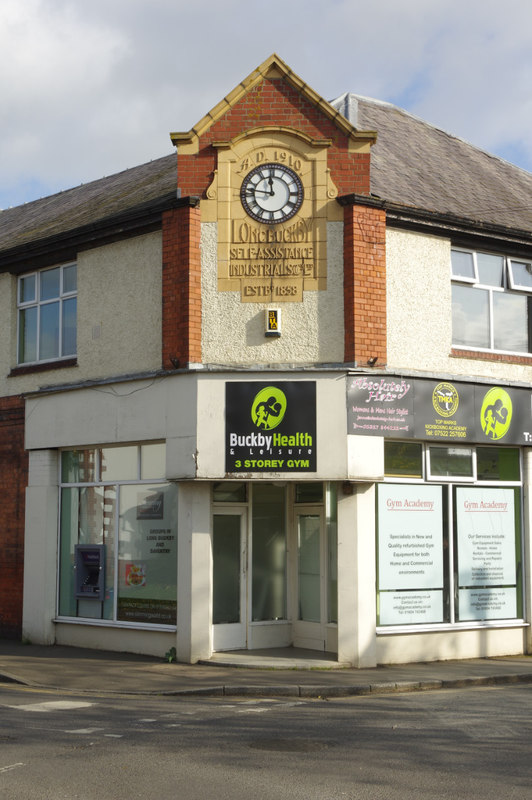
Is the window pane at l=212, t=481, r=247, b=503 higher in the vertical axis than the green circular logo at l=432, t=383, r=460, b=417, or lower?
lower

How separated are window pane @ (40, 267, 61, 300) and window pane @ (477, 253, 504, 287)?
7261 millimetres

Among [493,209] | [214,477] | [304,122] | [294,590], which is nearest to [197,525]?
[214,477]

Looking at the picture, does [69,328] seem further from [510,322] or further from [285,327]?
[510,322]

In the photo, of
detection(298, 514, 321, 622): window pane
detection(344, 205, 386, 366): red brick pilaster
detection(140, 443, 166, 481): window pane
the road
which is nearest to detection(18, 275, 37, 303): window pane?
detection(140, 443, 166, 481): window pane

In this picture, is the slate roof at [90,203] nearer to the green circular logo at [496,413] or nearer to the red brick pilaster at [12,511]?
the red brick pilaster at [12,511]

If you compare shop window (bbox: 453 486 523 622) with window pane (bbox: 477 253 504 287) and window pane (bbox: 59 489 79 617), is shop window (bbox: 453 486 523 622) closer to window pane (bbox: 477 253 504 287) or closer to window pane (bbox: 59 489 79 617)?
window pane (bbox: 477 253 504 287)

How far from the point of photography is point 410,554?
46.6 feet

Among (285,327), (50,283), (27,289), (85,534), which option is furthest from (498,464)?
(27,289)

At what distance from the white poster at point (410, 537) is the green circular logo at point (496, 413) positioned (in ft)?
4.20

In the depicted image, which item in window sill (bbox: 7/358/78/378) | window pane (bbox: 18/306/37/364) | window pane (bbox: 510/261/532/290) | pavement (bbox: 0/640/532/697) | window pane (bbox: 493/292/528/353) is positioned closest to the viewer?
pavement (bbox: 0/640/532/697)

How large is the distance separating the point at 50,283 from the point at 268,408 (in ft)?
18.1

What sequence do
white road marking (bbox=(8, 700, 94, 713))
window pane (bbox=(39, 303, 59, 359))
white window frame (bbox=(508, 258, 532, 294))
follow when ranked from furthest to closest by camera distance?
window pane (bbox=(39, 303, 59, 359))
white window frame (bbox=(508, 258, 532, 294))
white road marking (bbox=(8, 700, 94, 713))

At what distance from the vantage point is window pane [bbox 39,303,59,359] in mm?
16609

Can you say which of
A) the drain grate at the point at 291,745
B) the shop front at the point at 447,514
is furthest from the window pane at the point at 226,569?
the drain grate at the point at 291,745
